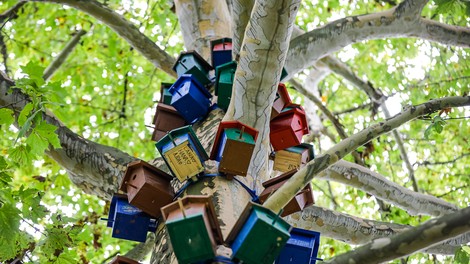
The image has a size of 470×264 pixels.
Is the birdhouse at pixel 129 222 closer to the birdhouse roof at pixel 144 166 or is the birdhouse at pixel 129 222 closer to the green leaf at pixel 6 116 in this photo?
the birdhouse roof at pixel 144 166

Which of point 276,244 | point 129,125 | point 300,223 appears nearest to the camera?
point 276,244

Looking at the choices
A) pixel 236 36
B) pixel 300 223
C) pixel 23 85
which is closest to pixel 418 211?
pixel 300 223

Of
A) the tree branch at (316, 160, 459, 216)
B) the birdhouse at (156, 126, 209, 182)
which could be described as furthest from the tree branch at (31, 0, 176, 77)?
the birdhouse at (156, 126, 209, 182)

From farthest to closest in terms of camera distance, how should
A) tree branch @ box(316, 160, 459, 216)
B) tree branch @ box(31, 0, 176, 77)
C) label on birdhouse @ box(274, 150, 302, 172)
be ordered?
tree branch @ box(31, 0, 176, 77) → tree branch @ box(316, 160, 459, 216) → label on birdhouse @ box(274, 150, 302, 172)

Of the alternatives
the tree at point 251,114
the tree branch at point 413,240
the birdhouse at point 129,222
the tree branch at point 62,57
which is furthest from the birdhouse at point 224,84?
the tree branch at point 62,57

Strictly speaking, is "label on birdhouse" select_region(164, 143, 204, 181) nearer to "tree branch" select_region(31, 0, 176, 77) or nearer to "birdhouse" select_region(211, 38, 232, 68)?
"birdhouse" select_region(211, 38, 232, 68)

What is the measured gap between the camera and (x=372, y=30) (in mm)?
4383

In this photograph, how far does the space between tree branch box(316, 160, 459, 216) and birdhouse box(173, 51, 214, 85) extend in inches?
42.1

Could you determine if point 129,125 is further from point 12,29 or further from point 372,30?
point 372,30

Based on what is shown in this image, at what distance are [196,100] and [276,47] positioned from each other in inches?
26.8

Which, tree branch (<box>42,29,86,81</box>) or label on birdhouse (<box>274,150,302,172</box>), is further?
tree branch (<box>42,29,86,81</box>)

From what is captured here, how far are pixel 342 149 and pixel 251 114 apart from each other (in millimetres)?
487

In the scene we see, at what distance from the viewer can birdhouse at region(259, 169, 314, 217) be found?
2.81m

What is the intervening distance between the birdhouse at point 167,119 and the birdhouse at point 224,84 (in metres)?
0.25
